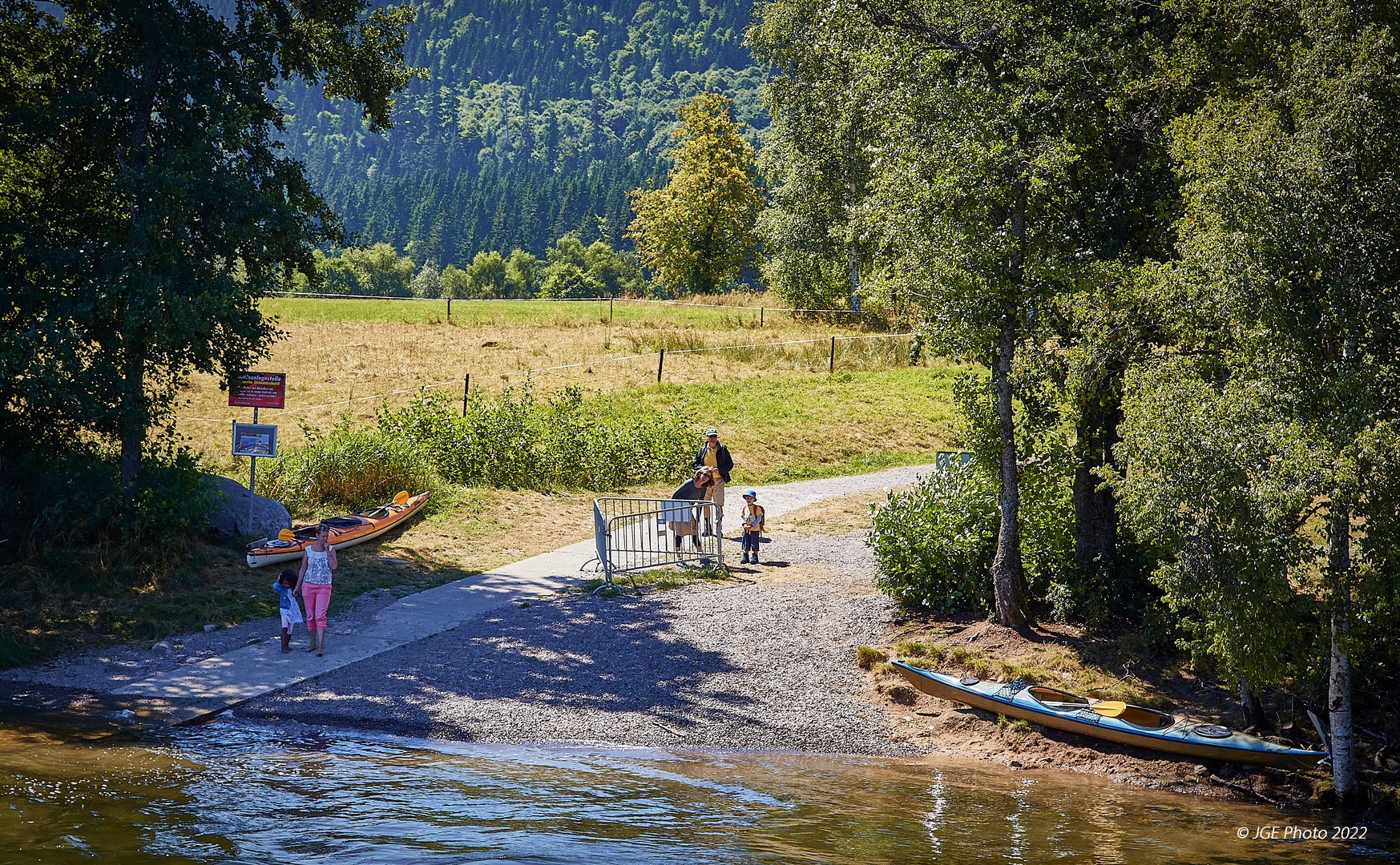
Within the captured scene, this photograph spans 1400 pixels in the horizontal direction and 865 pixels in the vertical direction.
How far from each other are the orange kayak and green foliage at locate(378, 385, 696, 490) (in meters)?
2.21

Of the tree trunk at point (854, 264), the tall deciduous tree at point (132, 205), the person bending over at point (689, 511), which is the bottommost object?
the person bending over at point (689, 511)

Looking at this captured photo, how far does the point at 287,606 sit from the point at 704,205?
152 ft

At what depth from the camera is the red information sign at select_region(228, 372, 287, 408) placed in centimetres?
1426

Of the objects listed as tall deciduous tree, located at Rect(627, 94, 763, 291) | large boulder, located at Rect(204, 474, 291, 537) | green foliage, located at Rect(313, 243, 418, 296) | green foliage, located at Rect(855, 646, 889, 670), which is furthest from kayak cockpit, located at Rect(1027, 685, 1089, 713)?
green foliage, located at Rect(313, 243, 418, 296)

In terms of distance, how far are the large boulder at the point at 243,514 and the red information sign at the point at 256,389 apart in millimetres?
1305

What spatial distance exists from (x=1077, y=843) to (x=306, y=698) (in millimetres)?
7129

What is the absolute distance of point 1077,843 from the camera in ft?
23.5

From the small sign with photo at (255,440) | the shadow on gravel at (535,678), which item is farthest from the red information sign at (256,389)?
the shadow on gravel at (535,678)

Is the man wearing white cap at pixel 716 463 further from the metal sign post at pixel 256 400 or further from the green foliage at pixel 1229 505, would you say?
the green foliage at pixel 1229 505

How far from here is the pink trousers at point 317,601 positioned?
35.0 feet

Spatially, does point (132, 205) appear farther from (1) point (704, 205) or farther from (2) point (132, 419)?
(1) point (704, 205)

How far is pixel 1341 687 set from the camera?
7.98 metres

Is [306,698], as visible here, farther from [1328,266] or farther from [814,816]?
[1328,266]

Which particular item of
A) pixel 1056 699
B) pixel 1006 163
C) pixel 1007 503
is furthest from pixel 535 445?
pixel 1056 699
